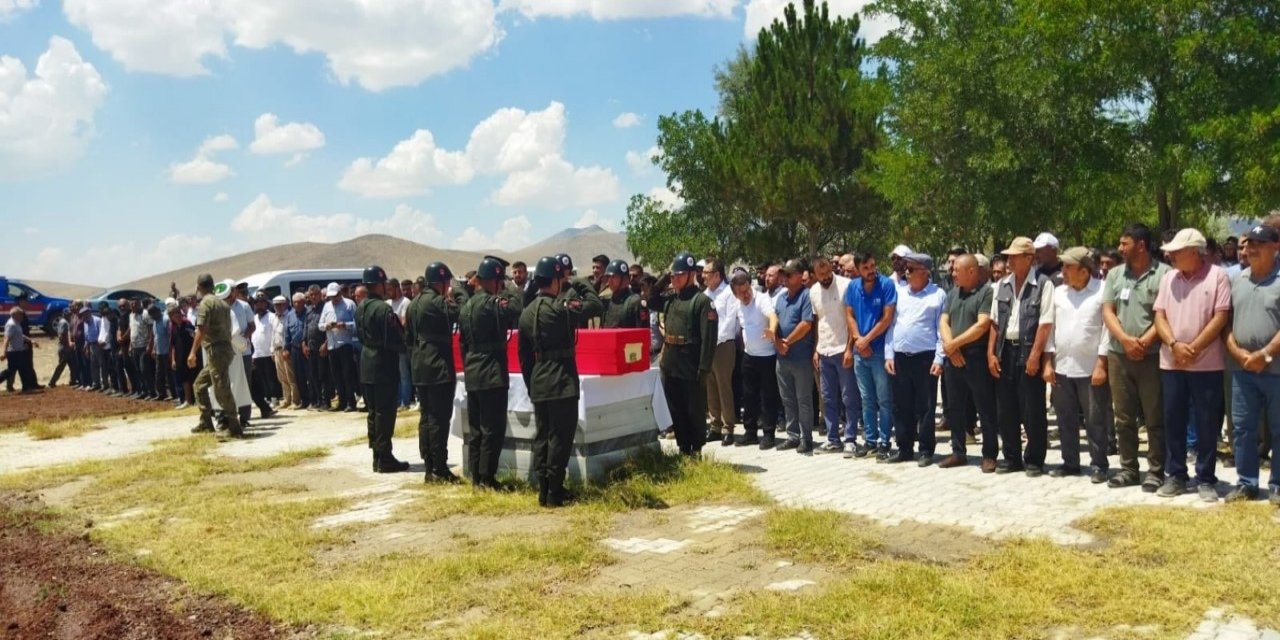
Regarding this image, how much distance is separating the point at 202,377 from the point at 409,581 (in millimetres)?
8464

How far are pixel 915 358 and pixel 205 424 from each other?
9534 millimetres

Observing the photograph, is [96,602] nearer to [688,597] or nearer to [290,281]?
[688,597]

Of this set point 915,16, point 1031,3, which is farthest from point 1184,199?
point 915,16

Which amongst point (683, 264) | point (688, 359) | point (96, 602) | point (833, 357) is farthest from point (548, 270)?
point (96, 602)

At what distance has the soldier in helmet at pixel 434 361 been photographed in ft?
26.7

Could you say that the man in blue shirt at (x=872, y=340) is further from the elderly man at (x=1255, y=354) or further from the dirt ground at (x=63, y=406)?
the dirt ground at (x=63, y=406)

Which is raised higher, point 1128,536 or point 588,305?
point 588,305

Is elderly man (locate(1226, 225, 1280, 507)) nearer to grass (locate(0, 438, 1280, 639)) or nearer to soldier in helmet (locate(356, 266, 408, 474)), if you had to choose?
grass (locate(0, 438, 1280, 639))

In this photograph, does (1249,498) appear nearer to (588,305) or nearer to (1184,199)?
(588,305)

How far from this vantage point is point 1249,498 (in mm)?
6312

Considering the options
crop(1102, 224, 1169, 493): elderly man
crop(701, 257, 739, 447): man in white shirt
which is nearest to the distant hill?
crop(701, 257, 739, 447): man in white shirt

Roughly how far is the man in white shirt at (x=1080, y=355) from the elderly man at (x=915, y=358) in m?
1.01

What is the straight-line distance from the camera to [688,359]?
9.05 meters

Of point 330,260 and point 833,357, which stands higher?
point 330,260
